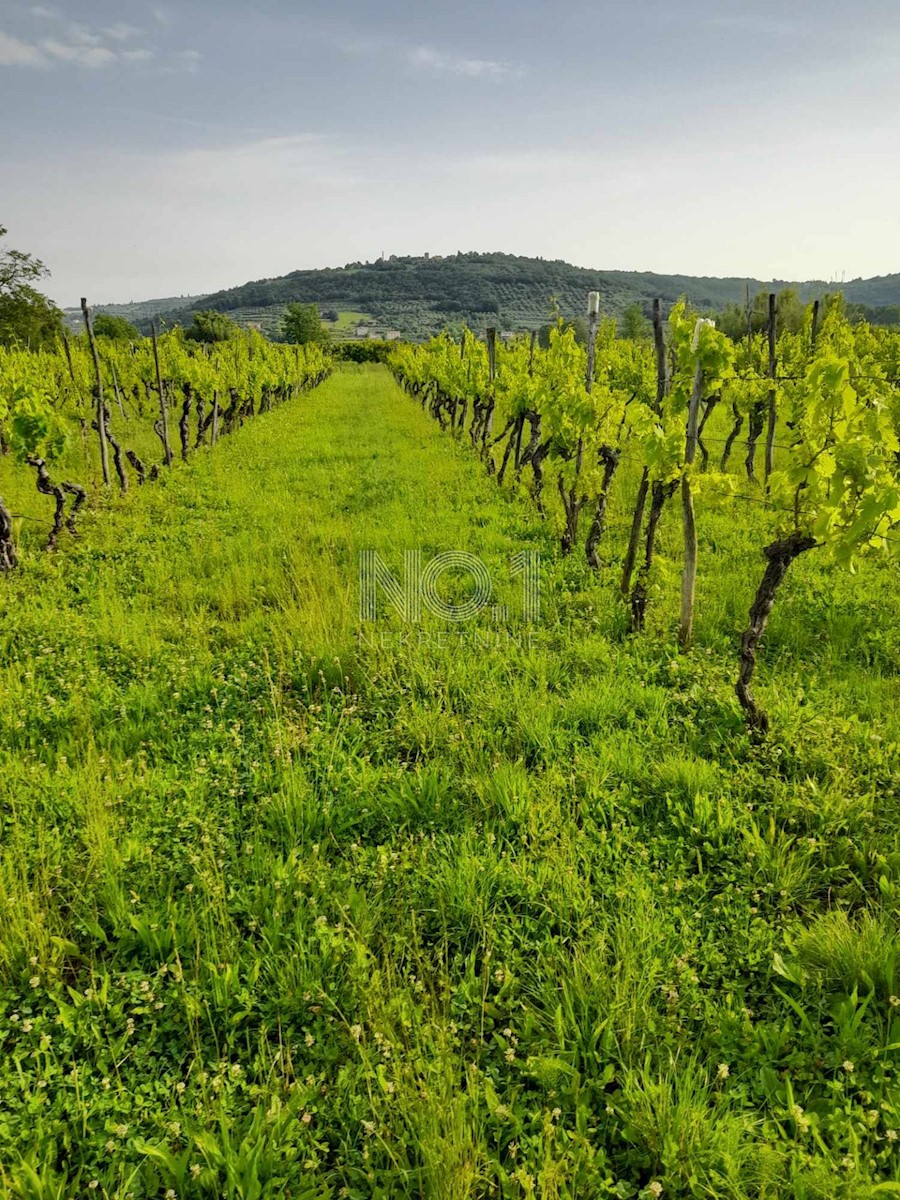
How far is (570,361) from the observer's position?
30.5 ft

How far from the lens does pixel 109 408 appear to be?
15.9 metres

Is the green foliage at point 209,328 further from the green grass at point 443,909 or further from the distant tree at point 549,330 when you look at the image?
the green grass at point 443,909

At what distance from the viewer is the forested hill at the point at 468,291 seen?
134 meters

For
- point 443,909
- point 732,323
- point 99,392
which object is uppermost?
point 732,323

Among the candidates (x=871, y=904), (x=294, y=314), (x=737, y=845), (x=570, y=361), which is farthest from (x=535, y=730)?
(x=294, y=314)

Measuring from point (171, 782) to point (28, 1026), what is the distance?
1509 millimetres

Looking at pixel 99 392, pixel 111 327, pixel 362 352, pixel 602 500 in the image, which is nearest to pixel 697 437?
pixel 602 500

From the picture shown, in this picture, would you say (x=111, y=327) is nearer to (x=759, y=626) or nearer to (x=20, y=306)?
(x=20, y=306)

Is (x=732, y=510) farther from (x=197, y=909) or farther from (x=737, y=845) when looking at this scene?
(x=197, y=909)

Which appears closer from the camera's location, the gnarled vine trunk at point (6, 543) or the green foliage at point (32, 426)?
the gnarled vine trunk at point (6, 543)

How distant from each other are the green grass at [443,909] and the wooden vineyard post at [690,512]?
245 mm

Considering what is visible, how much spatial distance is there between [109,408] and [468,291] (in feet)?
534

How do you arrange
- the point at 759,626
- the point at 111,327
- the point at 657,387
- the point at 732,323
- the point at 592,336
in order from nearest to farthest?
the point at 759,626 → the point at 657,387 → the point at 592,336 → the point at 732,323 → the point at 111,327

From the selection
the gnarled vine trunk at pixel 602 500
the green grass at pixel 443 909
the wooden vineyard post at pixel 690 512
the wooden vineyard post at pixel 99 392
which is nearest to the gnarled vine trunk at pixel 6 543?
the green grass at pixel 443 909
